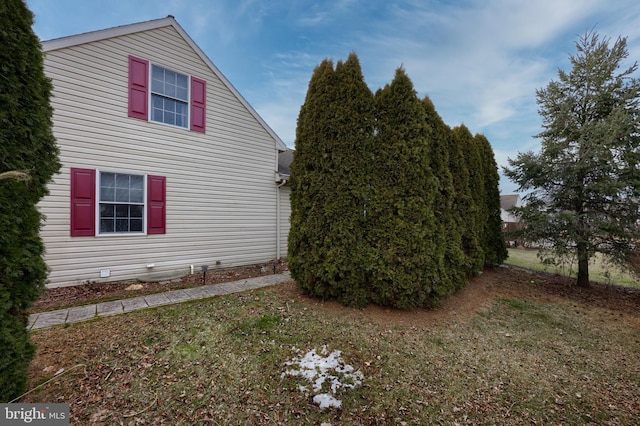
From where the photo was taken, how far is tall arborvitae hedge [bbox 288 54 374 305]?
13.6 feet

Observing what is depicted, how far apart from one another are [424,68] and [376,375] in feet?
27.6

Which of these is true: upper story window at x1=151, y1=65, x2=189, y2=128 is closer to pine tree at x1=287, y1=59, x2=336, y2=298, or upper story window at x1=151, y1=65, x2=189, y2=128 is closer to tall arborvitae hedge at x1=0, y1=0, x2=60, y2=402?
pine tree at x1=287, y1=59, x2=336, y2=298

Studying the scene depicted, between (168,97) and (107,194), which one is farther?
(168,97)

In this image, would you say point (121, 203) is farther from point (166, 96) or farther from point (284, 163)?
point (284, 163)

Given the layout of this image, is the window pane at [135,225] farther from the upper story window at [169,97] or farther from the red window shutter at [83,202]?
the upper story window at [169,97]

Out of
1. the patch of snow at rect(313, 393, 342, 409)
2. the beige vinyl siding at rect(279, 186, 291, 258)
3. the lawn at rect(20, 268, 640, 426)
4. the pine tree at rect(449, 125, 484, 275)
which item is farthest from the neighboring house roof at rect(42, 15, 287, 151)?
the patch of snow at rect(313, 393, 342, 409)

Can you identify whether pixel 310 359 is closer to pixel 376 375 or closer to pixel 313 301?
pixel 376 375

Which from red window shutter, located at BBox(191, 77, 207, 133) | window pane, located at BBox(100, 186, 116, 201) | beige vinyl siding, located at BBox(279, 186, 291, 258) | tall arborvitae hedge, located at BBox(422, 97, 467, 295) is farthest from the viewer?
beige vinyl siding, located at BBox(279, 186, 291, 258)

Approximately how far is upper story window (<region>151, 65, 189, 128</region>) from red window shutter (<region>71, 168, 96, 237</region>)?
1949 millimetres

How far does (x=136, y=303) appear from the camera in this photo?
423 cm

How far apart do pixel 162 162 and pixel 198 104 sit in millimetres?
1860

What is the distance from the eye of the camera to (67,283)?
504 centimetres

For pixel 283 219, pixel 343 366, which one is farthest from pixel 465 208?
pixel 283 219

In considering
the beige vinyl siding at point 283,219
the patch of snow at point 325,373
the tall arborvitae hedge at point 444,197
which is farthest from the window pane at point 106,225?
the tall arborvitae hedge at point 444,197
